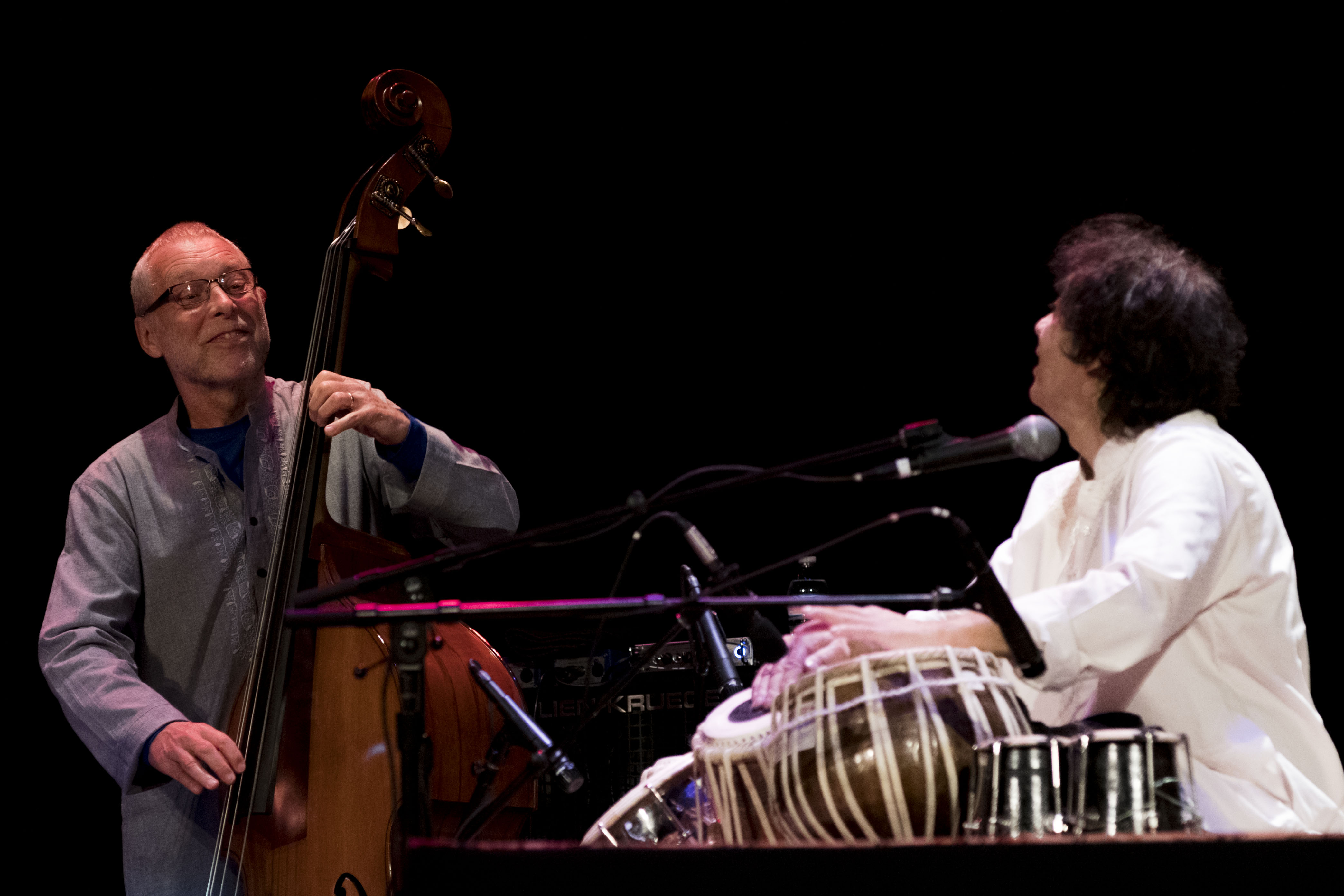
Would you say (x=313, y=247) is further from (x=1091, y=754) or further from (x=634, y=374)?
(x=1091, y=754)

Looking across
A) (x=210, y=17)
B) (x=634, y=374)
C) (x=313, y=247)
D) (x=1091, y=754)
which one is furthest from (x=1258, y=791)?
(x=210, y=17)

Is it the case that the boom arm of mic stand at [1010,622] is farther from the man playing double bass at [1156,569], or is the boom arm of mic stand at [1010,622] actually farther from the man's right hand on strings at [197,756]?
the man's right hand on strings at [197,756]

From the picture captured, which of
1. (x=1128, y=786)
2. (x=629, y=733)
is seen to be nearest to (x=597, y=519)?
(x=1128, y=786)

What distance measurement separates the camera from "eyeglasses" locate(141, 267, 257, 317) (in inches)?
114

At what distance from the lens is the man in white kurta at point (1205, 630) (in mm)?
1800

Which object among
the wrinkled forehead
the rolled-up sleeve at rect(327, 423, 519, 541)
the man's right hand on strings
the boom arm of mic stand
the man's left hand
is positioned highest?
the wrinkled forehead

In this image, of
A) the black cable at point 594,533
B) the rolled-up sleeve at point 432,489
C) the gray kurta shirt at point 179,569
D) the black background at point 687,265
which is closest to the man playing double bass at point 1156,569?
the black cable at point 594,533

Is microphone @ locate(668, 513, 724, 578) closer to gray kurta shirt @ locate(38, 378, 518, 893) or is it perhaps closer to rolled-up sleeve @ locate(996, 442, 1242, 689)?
rolled-up sleeve @ locate(996, 442, 1242, 689)

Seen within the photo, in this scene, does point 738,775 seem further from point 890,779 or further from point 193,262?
point 193,262

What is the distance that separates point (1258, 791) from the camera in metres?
1.89

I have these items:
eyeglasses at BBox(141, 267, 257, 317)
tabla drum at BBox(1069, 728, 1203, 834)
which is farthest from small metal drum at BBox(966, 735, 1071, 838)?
eyeglasses at BBox(141, 267, 257, 317)

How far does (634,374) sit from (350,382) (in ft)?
6.87

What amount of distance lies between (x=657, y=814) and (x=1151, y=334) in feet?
4.62

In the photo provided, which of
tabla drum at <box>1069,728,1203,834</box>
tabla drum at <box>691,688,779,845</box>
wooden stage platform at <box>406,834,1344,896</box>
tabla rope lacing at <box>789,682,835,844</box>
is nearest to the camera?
wooden stage platform at <box>406,834,1344,896</box>
